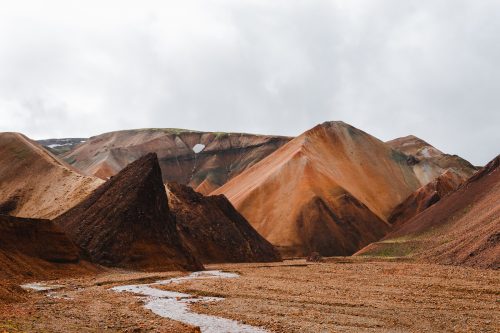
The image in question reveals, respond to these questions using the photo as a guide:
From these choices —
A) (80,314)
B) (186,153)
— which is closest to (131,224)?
(80,314)

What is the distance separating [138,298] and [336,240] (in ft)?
220

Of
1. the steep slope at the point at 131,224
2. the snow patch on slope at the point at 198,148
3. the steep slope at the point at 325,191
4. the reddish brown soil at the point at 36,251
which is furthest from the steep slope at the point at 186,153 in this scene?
the reddish brown soil at the point at 36,251

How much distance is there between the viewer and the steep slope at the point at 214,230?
65.1m

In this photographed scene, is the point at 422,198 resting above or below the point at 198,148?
below

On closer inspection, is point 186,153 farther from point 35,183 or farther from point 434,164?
point 35,183

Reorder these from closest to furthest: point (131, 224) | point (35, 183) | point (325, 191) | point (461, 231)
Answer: point (131, 224)
point (461, 231)
point (35, 183)
point (325, 191)

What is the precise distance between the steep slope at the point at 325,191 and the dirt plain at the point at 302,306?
5401 cm

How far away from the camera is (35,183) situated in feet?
236

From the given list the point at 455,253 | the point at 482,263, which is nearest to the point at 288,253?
the point at 455,253

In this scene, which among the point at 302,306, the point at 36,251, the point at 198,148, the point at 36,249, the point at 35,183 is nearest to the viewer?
the point at 302,306

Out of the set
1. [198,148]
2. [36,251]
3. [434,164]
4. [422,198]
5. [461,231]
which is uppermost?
[198,148]

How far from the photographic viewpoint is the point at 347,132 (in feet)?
416

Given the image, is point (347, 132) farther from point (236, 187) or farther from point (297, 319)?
point (297, 319)

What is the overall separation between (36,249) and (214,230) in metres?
30.1
